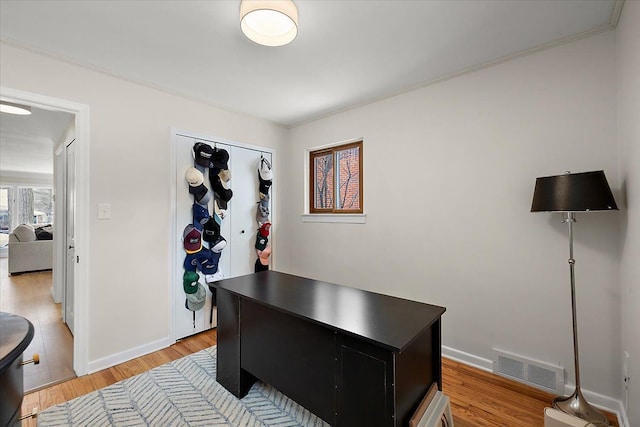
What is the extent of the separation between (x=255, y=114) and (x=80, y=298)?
7.93 ft

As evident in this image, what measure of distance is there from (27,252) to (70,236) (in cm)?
451

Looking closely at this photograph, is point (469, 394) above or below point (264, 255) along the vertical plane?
below

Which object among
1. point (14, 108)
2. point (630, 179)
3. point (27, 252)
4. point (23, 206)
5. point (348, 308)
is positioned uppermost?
point (14, 108)

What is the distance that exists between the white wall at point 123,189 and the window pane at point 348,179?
166 centimetres

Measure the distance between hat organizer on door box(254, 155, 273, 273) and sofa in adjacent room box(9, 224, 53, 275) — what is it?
5446 millimetres

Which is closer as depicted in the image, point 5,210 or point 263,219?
point 263,219

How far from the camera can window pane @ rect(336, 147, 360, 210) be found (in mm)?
3197

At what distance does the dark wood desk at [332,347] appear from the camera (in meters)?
1.24

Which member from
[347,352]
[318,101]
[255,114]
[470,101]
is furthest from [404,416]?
[255,114]

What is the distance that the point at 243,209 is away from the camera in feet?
11.0

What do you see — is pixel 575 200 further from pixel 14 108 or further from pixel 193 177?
pixel 14 108

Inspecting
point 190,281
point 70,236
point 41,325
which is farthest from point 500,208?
point 41,325

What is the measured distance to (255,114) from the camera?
338 centimetres

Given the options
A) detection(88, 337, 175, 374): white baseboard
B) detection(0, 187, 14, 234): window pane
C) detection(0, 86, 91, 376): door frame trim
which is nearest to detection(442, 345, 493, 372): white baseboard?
detection(88, 337, 175, 374): white baseboard
